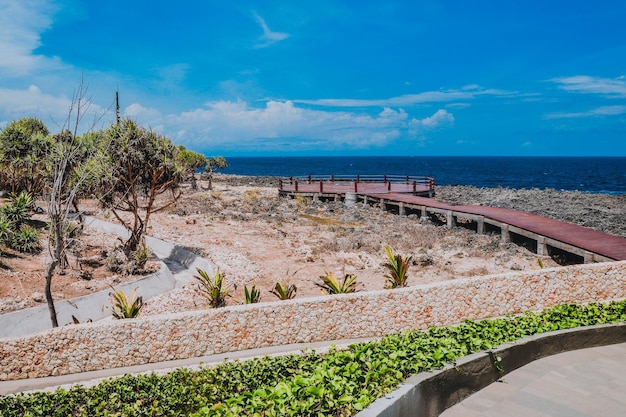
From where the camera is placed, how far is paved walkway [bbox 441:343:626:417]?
670cm

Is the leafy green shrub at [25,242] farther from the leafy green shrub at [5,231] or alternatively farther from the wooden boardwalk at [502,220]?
the wooden boardwalk at [502,220]

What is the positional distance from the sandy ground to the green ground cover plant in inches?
201

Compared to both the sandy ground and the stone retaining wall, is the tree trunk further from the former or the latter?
the sandy ground

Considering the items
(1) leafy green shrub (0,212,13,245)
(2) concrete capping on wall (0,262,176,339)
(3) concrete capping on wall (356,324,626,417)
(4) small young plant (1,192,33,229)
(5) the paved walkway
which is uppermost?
(4) small young plant (1,192,33,229)

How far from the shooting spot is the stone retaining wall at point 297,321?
922 cm

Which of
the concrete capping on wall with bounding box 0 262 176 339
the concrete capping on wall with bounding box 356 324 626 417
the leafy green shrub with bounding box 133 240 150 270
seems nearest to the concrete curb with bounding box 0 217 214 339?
the concrete capping on wall with bounding box 0 262 176 339

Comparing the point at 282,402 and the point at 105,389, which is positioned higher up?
the point at 282,402

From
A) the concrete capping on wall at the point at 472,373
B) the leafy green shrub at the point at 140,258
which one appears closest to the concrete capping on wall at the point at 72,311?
the leafy green shrub at the point at 140,258

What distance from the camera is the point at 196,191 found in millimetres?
46188

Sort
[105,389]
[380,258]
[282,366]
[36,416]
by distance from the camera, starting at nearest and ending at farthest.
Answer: [36,416]
[105,389]
[282,366]
[380,258]

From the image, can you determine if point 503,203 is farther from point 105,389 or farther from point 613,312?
point 105,389

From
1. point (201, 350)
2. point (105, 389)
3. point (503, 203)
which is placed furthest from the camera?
point (503, 203)

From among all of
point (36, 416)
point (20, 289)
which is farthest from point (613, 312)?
point (20, 289)

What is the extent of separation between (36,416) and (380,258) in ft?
46.7
